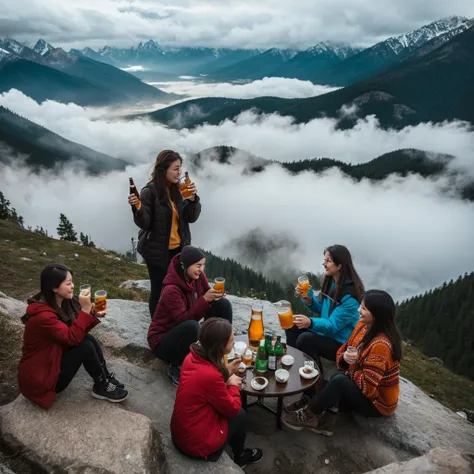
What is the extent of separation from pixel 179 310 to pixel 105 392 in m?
1.99

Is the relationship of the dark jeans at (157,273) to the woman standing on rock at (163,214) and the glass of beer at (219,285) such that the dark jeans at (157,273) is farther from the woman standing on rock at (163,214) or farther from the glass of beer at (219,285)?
the glass of beer at (219,285)

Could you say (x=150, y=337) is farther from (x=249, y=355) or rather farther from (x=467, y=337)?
(x=467, y=337)

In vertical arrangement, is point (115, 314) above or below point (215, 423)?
below

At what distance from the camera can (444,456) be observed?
208 inches

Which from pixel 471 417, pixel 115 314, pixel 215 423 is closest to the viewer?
pixel 215 423

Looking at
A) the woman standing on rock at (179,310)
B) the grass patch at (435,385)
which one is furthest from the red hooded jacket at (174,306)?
the grass patch at (435,385)

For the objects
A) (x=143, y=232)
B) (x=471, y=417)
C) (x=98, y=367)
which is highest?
(x=143, y=232)

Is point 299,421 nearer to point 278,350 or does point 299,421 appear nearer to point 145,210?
point 278,350

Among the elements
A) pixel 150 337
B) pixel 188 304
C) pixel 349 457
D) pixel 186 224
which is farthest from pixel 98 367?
pixel 349 457

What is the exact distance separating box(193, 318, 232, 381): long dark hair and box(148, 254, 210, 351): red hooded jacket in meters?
2.10

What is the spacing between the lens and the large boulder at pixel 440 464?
5.05 m

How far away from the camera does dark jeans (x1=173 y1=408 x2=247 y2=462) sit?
19.1 feet

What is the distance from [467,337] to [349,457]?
389ft

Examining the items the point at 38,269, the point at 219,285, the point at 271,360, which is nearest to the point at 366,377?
the point at 271,360
